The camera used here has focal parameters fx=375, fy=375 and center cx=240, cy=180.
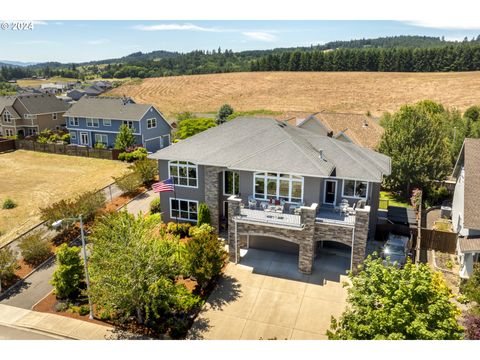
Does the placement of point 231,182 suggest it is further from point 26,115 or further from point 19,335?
point 26,115

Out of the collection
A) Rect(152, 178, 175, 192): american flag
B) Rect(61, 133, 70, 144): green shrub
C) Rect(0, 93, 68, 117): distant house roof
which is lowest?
Rect(61, 133, 70, 144): green shrub

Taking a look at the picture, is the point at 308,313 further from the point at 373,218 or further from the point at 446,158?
the point at 446,158

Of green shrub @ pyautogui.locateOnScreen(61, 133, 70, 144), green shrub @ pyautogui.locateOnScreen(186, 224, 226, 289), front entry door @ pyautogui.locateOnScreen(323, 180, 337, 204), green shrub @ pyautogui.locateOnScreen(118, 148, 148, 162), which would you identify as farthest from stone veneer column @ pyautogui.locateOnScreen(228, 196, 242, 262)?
green shrub @ pyautogui.locateOnScreen(61, 133, 70, 144)

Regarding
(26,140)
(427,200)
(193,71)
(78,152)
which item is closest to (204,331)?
(427,200)

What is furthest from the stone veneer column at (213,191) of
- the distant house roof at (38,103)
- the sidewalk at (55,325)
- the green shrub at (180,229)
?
the distant house roof at (38,103)

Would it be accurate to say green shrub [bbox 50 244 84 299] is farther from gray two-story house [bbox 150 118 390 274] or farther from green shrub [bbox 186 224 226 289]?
gray two-story house [bbox 150 118 390 274]

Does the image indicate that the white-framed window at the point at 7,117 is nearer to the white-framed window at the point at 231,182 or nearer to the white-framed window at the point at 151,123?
the white-framed window at the point at 151,123
